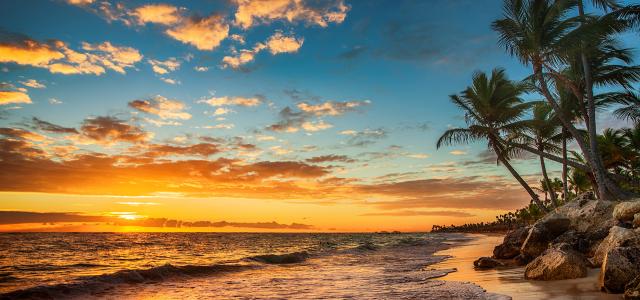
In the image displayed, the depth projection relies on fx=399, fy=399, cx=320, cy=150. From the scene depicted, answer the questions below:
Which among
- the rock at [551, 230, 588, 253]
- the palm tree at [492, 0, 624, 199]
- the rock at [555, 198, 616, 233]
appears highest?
the palm tree at [492, 0, 624, 199]

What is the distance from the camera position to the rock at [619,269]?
24.0ft

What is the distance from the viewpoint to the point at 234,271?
19078mm

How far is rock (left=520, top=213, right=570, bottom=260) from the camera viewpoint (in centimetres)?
1529

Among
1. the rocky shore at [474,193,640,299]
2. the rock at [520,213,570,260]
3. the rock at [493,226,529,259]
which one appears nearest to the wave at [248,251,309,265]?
the rock at [493,226,529,259]

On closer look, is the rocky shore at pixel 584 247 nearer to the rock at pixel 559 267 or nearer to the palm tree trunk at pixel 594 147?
the rock at pixel 559 267

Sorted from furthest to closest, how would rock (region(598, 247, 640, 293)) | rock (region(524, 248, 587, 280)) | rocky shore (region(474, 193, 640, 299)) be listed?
rock (region(524, 248, 587, 280)) < rocky shore (region(474, 193, 640, 299)) < rock (region(598, 247, 640, 293))

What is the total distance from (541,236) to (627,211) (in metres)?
3.05

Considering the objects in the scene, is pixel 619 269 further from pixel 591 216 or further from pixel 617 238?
pixel 591 216

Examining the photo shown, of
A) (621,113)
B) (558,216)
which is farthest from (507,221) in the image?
(558,216)

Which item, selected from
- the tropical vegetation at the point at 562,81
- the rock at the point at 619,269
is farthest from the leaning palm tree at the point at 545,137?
the rock at the point at 619,269

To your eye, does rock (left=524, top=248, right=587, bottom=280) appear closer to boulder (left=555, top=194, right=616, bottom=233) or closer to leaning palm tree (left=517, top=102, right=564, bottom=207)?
boulder (left=555, top=194, right=616, bottom=233)

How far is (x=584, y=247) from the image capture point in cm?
1455

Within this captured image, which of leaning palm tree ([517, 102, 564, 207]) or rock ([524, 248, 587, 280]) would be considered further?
leaning palm tree ([517, 102, 564, 207])

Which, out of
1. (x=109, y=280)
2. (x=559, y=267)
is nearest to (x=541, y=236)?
(x=559, y=267)
